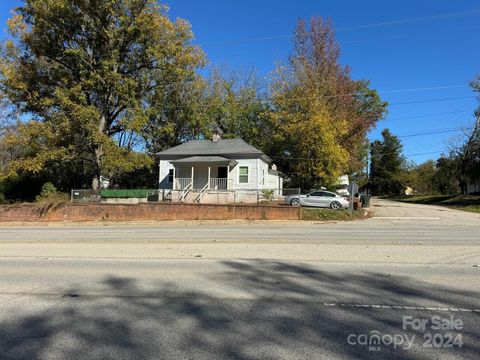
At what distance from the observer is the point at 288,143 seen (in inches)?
1727

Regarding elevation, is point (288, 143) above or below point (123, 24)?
below

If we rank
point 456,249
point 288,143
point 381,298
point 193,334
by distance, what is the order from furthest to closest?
point 288,143 < point 456,249 < point 381,298 < point 193,334

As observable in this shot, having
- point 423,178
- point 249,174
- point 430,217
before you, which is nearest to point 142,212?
point 249,174

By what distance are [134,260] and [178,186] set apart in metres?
25.8

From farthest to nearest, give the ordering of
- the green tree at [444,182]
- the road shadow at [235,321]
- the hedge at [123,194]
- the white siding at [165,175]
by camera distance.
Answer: the green tree at [444,182]
the white siding at [165,175]
the hedge at [123,194]
the road shadow at [235,321]

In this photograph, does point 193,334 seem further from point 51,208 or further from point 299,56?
point 299,56

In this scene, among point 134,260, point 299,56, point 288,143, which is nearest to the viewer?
point 134,260

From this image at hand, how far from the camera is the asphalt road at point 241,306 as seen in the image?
481 cm

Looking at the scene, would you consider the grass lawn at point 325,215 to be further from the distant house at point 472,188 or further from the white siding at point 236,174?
the distant house at point 472,188

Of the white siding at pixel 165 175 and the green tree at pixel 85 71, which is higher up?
the green tree at pixel 85 71

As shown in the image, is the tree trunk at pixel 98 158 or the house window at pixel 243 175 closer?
the house window at pixel 243 175

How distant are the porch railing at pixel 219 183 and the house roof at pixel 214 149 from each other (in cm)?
234

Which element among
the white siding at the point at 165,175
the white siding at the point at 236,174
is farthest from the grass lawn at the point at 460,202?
the white siding at the point at 165,175

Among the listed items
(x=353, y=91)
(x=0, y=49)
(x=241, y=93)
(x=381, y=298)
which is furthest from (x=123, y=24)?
(x=381, y=298)
